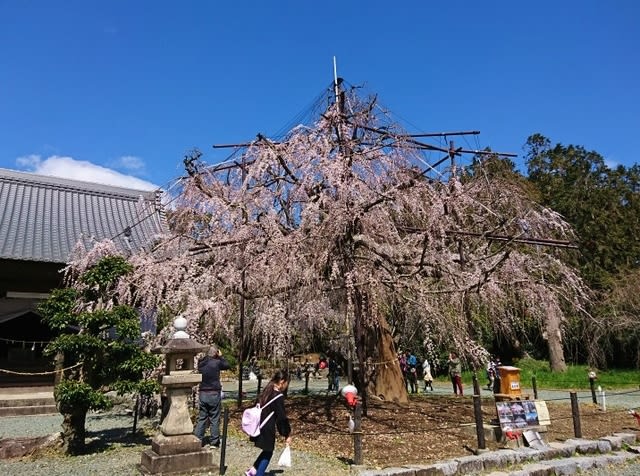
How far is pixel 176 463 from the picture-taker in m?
6.38

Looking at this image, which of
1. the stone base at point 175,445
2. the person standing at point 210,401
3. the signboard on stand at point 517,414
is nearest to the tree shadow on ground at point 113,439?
the person standing at point 210,401

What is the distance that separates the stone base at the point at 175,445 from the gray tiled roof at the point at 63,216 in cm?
741

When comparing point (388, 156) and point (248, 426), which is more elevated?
point (388, 156)

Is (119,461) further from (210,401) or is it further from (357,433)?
(357,433)

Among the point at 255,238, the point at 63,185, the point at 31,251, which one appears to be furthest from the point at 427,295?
the point at 63,185

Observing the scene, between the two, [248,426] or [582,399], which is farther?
[582,399]

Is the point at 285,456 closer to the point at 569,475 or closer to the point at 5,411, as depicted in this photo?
the point at 569,475

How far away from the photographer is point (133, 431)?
930cm

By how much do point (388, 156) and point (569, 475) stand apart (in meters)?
6.12

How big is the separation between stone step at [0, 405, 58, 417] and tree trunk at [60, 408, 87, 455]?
541 centimetres

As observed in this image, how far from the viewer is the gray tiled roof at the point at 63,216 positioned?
41.3 feet

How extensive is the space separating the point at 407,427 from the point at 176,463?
4390 mm

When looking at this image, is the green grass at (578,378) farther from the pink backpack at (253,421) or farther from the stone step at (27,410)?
the stone step at (27,410)

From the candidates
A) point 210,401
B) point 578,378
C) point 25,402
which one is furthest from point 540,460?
point 578,378
